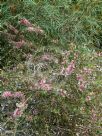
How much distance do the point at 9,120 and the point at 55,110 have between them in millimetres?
318

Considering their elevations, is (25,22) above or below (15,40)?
above

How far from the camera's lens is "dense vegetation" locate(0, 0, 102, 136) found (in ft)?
9.56

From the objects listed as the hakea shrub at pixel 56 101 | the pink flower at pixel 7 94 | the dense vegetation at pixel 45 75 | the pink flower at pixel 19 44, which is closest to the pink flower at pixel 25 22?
the dense vegetation at pixel 45 75

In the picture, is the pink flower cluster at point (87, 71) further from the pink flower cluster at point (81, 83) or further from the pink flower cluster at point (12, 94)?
the pink flower cluster at point (12, 94)

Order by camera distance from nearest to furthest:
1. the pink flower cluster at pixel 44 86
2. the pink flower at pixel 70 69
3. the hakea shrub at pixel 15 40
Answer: the pink flower cluster at pixel 44 86 → the pink flower at pixel 70 69 → the hakea shrub at pixel 15 40

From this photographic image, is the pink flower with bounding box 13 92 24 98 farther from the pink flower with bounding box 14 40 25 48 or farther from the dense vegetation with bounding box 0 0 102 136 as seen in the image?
the pink flower with bounding box 14 40 25 48

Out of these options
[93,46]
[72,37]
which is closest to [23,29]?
[72,37]

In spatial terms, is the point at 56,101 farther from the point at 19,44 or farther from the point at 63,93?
the point at 19,44

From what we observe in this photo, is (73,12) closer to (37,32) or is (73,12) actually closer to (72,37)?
(72,37)

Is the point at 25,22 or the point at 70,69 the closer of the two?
the point at 70,69

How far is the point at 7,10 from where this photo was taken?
4.01 meters

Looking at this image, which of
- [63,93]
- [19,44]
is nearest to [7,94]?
[63,93]

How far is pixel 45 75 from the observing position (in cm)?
312

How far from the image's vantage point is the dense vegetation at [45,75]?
9.56 feet
